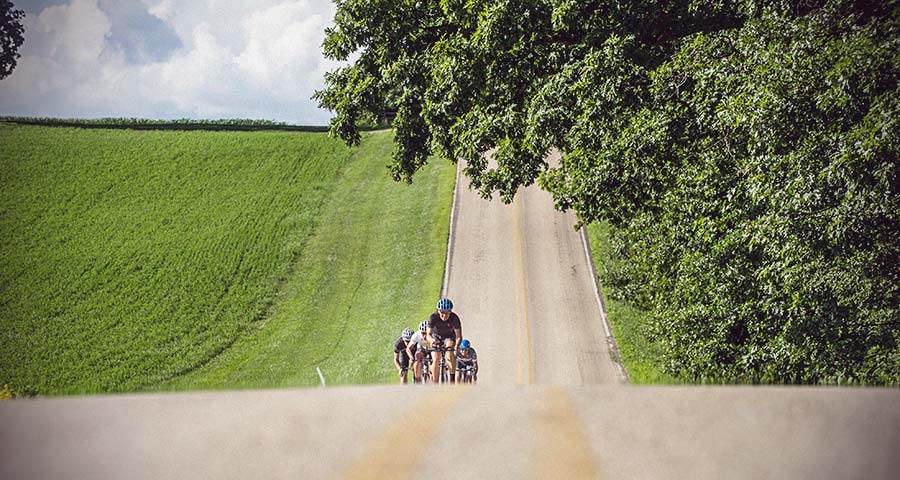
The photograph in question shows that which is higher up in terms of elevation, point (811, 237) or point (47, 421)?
point (811, 237)

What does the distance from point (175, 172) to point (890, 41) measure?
36.6m

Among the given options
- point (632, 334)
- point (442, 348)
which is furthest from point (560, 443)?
point (632, 334)

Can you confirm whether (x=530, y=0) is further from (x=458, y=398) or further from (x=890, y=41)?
(x=458, y=398)

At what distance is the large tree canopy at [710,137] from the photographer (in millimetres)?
9180

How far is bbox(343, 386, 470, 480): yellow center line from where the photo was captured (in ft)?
10.3

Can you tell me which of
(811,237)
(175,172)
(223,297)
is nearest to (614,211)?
(811,237)

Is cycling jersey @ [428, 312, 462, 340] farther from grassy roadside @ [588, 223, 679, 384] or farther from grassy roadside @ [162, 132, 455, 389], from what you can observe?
grassy roadside @ [162, 132, 455, 389]

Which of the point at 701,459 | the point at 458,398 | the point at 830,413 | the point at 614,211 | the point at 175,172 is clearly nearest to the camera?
the point at 701,459

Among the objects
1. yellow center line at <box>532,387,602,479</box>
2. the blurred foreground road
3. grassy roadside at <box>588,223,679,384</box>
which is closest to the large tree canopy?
grassy roadside at <box>588,223,679,384</box>

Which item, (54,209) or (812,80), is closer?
(812,80)

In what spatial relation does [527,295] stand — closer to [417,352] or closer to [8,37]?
[417,352]

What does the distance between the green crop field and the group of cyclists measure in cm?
727

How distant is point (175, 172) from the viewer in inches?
1491

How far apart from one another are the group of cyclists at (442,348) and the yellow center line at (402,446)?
260 inches
